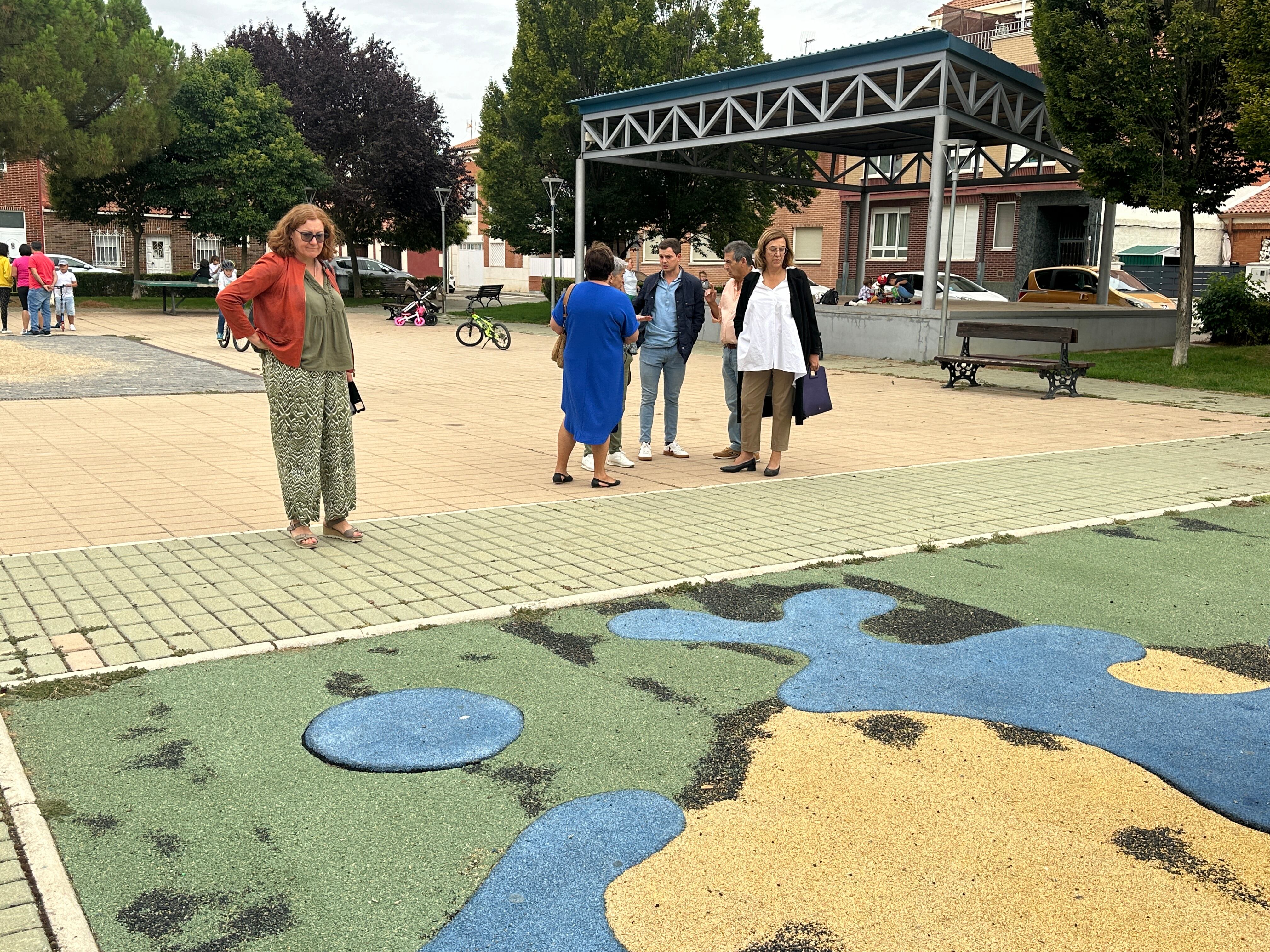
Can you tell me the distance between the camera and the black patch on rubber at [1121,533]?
664 cm

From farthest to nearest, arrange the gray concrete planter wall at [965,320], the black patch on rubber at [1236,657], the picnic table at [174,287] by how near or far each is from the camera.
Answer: the picnic table at [174,287]
the gray concrete planter wall at [965,320]
the black patch on rubber at [1236,657]

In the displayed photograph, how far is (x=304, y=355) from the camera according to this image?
586 centimetres

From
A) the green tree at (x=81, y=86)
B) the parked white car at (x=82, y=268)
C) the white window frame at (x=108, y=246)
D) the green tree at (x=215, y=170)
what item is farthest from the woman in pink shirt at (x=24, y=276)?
the white window frame at (x=108, y=246)

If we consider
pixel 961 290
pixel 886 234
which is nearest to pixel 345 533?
pixel 961 290

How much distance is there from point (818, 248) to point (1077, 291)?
18.4m

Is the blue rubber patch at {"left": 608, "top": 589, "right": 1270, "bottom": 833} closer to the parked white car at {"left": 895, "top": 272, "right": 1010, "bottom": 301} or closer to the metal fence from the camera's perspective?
the parked white car at {"left": 895, "top": 272, "right": 1010, "bottom": 301}

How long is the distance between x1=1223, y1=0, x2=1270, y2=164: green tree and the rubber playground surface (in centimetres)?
1311

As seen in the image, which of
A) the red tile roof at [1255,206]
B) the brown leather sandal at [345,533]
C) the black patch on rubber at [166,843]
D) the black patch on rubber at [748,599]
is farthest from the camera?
the red tile roof at [1255,206]

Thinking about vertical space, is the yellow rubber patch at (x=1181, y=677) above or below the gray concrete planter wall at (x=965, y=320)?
below

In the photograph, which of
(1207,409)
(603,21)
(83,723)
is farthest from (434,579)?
(603,21)

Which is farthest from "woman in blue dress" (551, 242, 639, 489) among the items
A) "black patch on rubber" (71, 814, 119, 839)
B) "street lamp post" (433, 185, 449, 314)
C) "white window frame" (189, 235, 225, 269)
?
"white window frame" (189, 235, 225, 269)

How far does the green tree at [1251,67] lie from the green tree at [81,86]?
2785 centimetres

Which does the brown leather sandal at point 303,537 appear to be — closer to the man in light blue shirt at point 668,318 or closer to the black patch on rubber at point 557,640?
the black patch on rubber at point 557,640

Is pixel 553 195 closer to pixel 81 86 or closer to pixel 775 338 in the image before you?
pixel 81 86
